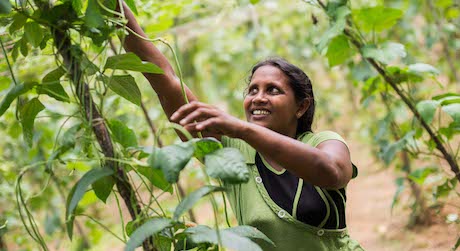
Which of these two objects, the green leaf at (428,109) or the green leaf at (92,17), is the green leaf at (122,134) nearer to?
the green leaf at (92,17)

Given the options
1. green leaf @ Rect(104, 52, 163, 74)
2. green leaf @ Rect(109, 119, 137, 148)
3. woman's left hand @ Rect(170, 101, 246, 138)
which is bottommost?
green leaf @ Rect(109, 119, 137, 148)

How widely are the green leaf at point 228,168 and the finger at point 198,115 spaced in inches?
4.2

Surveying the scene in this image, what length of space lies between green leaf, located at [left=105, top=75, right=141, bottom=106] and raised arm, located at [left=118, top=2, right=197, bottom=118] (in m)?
0.23

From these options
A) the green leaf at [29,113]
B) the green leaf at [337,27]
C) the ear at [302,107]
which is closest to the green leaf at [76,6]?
the green leaf at [29,113]

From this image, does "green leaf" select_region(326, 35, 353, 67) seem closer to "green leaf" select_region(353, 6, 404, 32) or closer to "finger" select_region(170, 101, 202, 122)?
"green leaf" select_region(353, 6, 404, 32)

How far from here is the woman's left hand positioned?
1081 mm

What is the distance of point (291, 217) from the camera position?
4.80ft

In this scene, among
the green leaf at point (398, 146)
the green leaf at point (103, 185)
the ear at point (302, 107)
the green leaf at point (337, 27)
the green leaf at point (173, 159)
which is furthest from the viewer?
the green leaf at point (398, 146)

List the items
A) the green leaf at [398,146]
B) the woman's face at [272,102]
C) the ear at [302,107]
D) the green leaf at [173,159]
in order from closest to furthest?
the green leaf at [173,159], the woman's face at [272,102], the ear at [302,107], the green leaf at [398,146]

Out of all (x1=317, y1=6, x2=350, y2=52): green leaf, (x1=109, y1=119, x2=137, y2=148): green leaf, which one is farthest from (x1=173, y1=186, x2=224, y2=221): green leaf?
(x1=317, y1=6, x2=350, y2=52): green leaf

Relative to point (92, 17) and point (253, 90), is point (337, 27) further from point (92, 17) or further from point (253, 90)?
point (92, 17)

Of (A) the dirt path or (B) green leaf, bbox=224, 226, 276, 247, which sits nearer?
(B) green leaf, bbox=224, 226, 276, 247

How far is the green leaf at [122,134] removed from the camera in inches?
46.6

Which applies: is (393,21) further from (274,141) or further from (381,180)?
(381,180)
